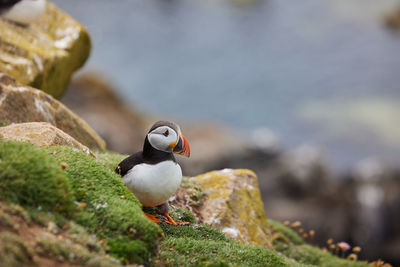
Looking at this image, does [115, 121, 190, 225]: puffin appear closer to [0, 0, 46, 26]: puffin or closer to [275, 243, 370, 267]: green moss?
[275, 243, 370, 267]: green moss

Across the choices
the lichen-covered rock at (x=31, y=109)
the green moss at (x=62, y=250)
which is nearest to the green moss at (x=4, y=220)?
the green moss at (x=62, y=250)

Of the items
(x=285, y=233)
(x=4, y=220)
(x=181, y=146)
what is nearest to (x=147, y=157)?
(x=181, y=146)

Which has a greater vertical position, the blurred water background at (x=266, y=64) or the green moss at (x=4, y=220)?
the green moss at (x=4, y=220)

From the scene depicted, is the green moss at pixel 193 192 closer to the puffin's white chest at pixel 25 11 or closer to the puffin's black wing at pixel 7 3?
the puffin's white chest at pixel 25 11

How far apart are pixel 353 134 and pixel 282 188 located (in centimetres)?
1021

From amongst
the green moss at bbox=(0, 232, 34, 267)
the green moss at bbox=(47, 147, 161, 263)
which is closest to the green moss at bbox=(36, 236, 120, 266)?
the green moss at bbox=(0, 232, 34, 267)

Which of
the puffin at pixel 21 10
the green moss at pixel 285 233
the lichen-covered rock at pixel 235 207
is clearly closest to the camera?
the lichen-covered rock at pixel 235 207

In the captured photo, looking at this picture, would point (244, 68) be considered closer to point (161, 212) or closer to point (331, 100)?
point (331, 100)

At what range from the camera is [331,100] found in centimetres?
3078

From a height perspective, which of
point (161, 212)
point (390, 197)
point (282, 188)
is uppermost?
point (161, 212)

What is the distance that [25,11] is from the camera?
10750 mm

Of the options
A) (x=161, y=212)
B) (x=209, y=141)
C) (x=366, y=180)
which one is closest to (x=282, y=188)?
(x=366, y=180)

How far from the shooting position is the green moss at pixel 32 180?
4.93 meters

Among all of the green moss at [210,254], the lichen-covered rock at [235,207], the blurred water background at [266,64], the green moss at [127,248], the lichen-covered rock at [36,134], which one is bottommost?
the blurred water background at [266,64]
